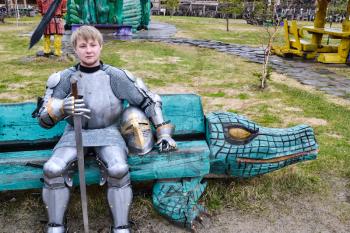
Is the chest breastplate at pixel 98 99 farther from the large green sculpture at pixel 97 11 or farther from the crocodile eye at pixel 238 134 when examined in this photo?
the large green sculpture at pixel 97 11

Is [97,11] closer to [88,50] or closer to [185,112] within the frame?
[185,112]

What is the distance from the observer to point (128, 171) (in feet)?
8.20

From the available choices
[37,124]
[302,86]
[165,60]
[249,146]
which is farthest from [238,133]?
[165,60]

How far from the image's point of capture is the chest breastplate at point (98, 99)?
264 cm

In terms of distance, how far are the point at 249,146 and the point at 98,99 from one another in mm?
1183

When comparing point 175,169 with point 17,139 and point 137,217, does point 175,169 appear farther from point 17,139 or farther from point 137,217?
point 17,139

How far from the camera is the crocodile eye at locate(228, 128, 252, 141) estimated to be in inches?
118

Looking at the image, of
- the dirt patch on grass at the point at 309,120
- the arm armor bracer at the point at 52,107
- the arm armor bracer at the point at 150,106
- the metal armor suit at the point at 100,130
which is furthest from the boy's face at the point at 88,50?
the dirt patch on grass at the point at 309,120

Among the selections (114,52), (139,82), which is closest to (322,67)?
(114,52)

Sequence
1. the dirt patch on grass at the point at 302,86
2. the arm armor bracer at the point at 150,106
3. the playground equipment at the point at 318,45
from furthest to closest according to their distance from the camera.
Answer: the playground equipment at the point at 318,45
the dirt patch on grass at the point at 302,86
the arm armor bracer at the point at 150,106

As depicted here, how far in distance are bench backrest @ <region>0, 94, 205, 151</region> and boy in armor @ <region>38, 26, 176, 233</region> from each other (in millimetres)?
425

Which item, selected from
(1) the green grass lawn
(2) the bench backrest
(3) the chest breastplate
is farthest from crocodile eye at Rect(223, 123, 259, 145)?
(3) the chest breastplate

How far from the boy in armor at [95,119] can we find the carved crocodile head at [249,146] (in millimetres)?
410

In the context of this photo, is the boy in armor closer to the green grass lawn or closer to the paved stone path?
the green grass lawn
